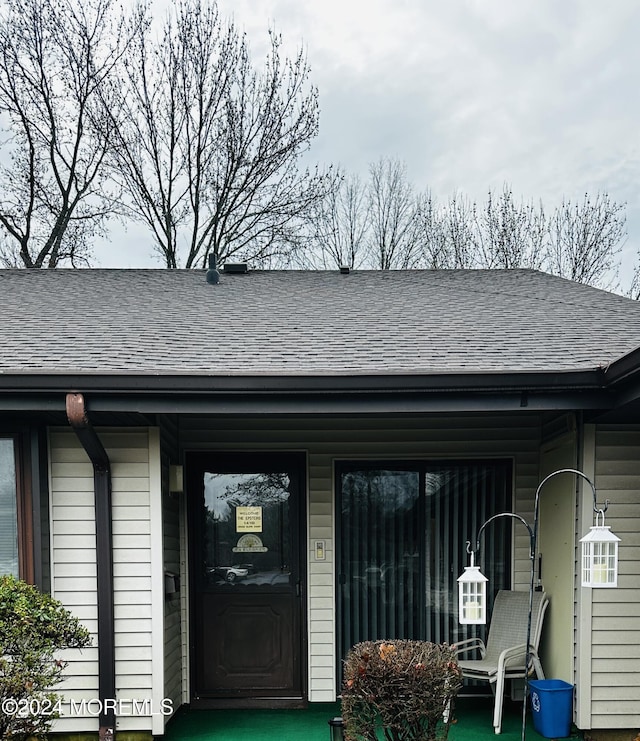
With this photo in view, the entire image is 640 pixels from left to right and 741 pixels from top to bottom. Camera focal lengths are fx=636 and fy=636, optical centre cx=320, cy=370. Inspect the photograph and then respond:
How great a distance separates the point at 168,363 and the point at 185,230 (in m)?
9.25

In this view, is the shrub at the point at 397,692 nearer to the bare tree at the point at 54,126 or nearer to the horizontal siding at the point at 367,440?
the horizontal siding at the point at 367,440

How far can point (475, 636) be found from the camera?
15.7 feet

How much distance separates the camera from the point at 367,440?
4.85 meters

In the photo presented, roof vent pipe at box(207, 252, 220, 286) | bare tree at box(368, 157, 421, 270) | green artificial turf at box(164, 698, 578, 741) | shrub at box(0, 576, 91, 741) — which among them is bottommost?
green artificial turf at box(164, 698, 578, 741)

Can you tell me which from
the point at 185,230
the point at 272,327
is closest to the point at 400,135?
the point at 185,230


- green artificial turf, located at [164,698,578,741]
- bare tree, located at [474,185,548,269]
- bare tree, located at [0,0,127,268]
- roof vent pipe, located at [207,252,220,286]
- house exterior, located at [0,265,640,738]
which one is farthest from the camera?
bare tree, located at [474,185,548,269]

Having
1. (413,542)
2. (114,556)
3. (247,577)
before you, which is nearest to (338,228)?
(413,542)

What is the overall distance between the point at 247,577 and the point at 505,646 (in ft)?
6.34

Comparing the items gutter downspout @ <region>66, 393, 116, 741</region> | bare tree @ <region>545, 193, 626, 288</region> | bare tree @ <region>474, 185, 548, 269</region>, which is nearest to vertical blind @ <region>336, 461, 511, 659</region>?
gutter downspout @ <region>66, 393, 116, 741</region>

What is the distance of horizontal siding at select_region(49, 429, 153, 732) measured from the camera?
12.5 ft

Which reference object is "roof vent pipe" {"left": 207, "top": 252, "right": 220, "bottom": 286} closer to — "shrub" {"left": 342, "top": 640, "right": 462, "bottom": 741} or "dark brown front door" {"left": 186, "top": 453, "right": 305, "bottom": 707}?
"dark brown front door" {"left": 186, "top": 453, "right": 305, "bottom": 707}

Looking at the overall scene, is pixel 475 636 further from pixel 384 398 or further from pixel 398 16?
pixel 398 16

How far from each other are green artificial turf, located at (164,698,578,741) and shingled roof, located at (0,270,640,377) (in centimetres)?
240

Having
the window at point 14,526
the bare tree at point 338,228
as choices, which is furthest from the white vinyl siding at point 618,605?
the bare tree at point 338,228
